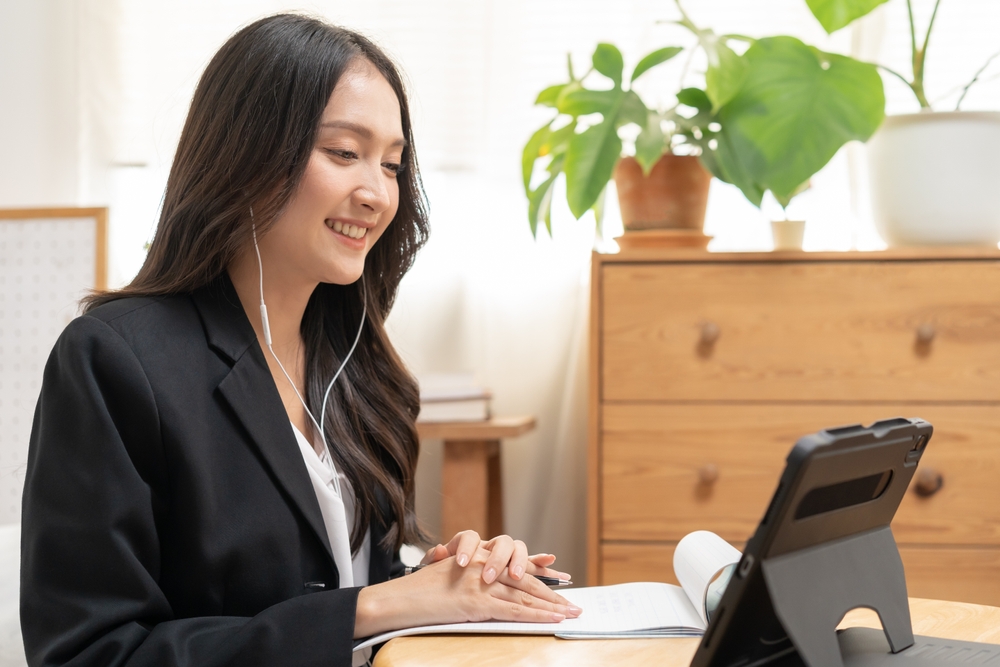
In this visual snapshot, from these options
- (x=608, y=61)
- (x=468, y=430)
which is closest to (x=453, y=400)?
(x=468, y=430)

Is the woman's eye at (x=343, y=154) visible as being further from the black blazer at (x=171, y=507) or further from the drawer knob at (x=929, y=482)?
the drawer knob at (x=929, y=482)

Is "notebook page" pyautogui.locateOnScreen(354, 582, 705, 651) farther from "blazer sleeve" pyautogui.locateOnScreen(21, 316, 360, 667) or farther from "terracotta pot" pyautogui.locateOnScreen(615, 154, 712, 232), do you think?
"terracotta pot" pyautogui.locateOnScreen(615, 154, 712, 232)

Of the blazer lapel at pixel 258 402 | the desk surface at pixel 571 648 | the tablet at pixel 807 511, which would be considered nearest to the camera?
the tablet at pixel 807 511

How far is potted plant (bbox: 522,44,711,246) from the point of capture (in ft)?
6.02

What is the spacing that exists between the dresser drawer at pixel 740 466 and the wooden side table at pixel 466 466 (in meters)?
0.29

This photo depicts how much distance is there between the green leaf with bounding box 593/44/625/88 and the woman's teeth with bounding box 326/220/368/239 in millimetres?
849

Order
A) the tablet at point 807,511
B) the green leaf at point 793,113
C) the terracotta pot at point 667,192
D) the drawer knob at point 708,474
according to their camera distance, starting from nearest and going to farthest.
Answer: the tablet at point 807,511, the green leaf at point 793,113, the drawer knob at point 708,474, the terracotta pot at point 667,192

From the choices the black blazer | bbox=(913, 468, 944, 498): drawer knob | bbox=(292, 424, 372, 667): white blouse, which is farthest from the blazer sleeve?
bbox=(913, 468, 944, 498): drawer knob

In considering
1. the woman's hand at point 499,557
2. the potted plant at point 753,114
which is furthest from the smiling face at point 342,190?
the potted plant at point 753,114

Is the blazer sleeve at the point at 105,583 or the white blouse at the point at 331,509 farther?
the white blouse at the point at 331,509

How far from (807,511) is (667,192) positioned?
4.70ft

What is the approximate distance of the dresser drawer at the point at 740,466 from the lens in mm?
1791

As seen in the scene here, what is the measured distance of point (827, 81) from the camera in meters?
1.75

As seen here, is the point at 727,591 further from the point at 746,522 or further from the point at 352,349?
the point at 746,522
